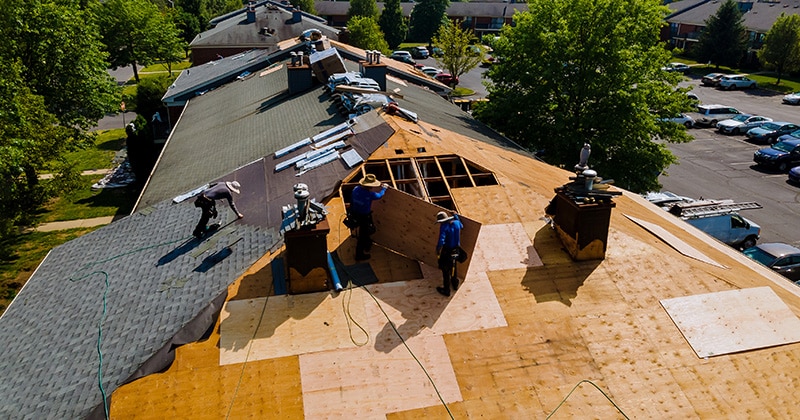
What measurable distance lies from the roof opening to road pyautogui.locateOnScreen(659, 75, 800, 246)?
1785 centimetres

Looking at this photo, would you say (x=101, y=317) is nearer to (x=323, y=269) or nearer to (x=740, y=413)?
(x=323, y=269)

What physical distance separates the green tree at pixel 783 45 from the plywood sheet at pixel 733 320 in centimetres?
6688

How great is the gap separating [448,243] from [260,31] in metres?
43.2

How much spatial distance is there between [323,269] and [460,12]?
3983 inches

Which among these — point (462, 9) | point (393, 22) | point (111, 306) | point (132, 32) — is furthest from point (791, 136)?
point (462, 9)

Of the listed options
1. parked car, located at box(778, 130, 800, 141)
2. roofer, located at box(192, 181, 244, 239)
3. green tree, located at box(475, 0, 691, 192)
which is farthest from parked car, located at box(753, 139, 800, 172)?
roofer, located at box(192, 181, 244, 239)

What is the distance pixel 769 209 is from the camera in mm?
34219

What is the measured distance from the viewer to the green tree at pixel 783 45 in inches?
2491

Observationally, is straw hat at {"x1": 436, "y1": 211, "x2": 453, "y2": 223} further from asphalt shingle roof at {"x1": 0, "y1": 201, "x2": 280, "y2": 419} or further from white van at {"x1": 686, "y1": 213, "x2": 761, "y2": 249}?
white van at {"x1": 686, "y1": 213, "x2": 761, "y2": 249}

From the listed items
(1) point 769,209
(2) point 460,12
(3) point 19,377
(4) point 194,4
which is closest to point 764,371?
(3) point 19,377

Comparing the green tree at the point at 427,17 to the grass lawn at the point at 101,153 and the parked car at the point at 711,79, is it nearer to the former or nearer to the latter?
the parked car at the point at 711,79

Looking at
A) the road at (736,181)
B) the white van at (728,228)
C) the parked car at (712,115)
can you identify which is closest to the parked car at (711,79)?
the road at (736,181)

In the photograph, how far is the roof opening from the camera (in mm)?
14820

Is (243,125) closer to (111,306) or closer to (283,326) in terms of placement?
(111,306)
